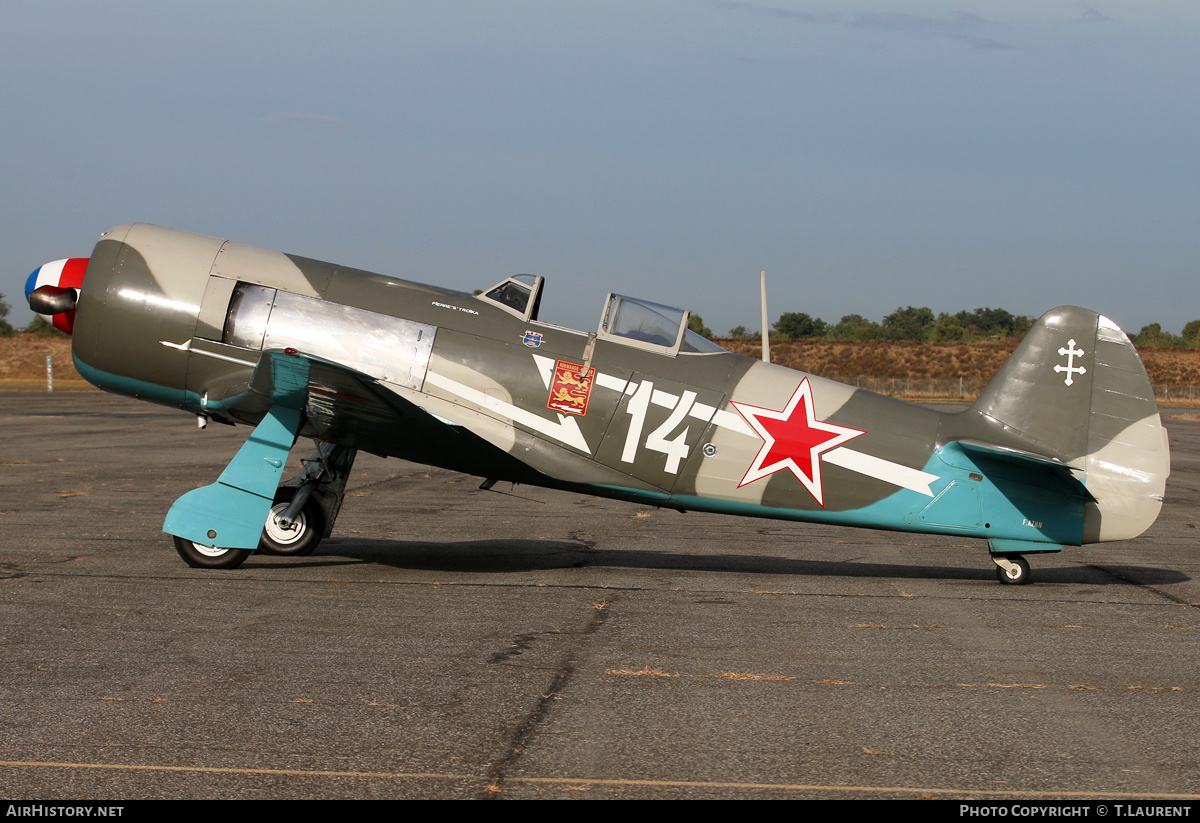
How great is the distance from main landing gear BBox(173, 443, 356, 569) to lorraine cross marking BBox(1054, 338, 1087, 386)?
6.15m

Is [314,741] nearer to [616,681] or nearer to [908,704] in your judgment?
[616,681]

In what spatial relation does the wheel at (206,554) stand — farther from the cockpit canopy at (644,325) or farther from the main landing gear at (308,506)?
the cockpit canopy at (644,325)

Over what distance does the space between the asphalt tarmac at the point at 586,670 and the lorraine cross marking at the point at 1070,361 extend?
181cm

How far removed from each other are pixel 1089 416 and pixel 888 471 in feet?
5.68

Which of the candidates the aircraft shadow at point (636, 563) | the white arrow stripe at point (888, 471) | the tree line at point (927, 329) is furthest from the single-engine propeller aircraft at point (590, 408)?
the tree line at point (927, 329)

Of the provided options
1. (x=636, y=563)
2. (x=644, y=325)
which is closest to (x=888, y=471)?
(x=644, y=325)

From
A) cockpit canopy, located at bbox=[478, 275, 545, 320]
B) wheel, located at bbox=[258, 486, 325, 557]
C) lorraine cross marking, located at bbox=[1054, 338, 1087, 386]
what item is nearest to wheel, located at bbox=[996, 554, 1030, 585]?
lorraine cross marking, located at bbox=[1054, 338, 1087, 386]

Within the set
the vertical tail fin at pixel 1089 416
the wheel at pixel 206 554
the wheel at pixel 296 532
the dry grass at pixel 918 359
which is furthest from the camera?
the dry grass at pixel 918 359

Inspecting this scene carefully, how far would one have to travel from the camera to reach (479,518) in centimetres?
1214

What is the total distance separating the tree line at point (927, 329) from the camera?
9312 cm

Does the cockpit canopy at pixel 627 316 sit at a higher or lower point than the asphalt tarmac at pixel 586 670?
higher

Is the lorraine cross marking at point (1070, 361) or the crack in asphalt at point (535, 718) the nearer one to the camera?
the crack in asphalt at point (535, 718)

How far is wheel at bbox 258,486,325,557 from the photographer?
868cm
